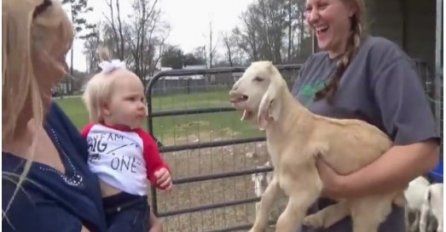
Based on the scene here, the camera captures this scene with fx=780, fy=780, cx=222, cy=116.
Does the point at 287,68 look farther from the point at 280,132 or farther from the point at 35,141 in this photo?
the point at 35,141

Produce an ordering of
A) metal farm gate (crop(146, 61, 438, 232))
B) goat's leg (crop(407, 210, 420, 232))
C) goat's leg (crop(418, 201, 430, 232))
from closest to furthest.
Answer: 1. metal farm gate (crop(146, 61, 438, 232))
2. goat's leg (crop(418, 201, 430, 232))
3. goat's leg (crop(407, 210, 420, 232))

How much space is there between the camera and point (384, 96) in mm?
1686

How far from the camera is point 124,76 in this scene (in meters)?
1.89

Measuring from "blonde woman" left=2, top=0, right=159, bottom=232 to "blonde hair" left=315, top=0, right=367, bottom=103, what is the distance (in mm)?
653

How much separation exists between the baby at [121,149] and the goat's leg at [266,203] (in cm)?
25

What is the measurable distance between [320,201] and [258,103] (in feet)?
0.92

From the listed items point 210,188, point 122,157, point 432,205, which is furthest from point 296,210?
point 210,188

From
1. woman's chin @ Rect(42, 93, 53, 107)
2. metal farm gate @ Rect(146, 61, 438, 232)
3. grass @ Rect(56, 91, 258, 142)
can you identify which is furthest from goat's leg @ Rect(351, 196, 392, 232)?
grass @ Rect(56, 91, 258, 142)

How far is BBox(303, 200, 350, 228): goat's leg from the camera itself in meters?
1.80

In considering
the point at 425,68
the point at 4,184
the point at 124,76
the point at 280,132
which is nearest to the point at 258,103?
the point at 280,132

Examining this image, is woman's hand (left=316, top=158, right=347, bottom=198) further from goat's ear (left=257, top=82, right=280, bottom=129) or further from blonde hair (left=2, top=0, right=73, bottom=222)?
blonde hair (left=2, top=0, right=73, bottom=222)

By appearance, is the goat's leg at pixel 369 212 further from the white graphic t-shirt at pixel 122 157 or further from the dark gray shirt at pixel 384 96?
the white graphic t-shirt at pixel 122 157

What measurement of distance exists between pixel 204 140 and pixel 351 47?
113 inches

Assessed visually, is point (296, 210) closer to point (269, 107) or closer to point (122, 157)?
point (269, 107)
